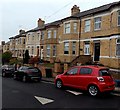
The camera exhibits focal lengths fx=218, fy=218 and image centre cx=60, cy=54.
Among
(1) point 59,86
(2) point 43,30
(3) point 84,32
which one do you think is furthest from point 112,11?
(2) point 43,30

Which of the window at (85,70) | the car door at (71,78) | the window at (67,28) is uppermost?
the window at (67,28)

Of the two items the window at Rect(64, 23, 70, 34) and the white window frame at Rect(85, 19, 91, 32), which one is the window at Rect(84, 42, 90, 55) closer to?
the white window frame at Rect(85, 19, 91, 32)

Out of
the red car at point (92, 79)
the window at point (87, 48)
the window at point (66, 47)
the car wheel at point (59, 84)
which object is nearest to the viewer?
the red car at point (92, 79)

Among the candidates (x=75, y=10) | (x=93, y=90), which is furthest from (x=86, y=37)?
(x=93, y=90)

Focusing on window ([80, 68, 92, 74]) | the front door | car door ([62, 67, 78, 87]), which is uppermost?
the front door

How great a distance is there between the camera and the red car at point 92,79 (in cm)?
1218

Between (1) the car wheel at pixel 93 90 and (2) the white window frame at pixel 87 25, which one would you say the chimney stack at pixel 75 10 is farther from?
(1) the car wheel at pixel 93 90

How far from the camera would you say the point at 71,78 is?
13891 millimetres

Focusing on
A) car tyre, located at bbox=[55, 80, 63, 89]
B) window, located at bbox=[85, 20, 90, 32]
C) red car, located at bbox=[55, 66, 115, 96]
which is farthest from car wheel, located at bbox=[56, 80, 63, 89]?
window, located at bbox=[85, 20, 90, 32]

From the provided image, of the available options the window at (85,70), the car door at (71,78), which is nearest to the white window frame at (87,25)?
the car door at (71,78)

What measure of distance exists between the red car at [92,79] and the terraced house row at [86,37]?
30.1ft

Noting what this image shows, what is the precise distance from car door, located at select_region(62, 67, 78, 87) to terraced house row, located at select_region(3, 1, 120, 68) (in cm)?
894

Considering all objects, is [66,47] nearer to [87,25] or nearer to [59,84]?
[87,25]

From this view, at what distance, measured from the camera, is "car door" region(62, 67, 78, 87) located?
1367 centimetres
